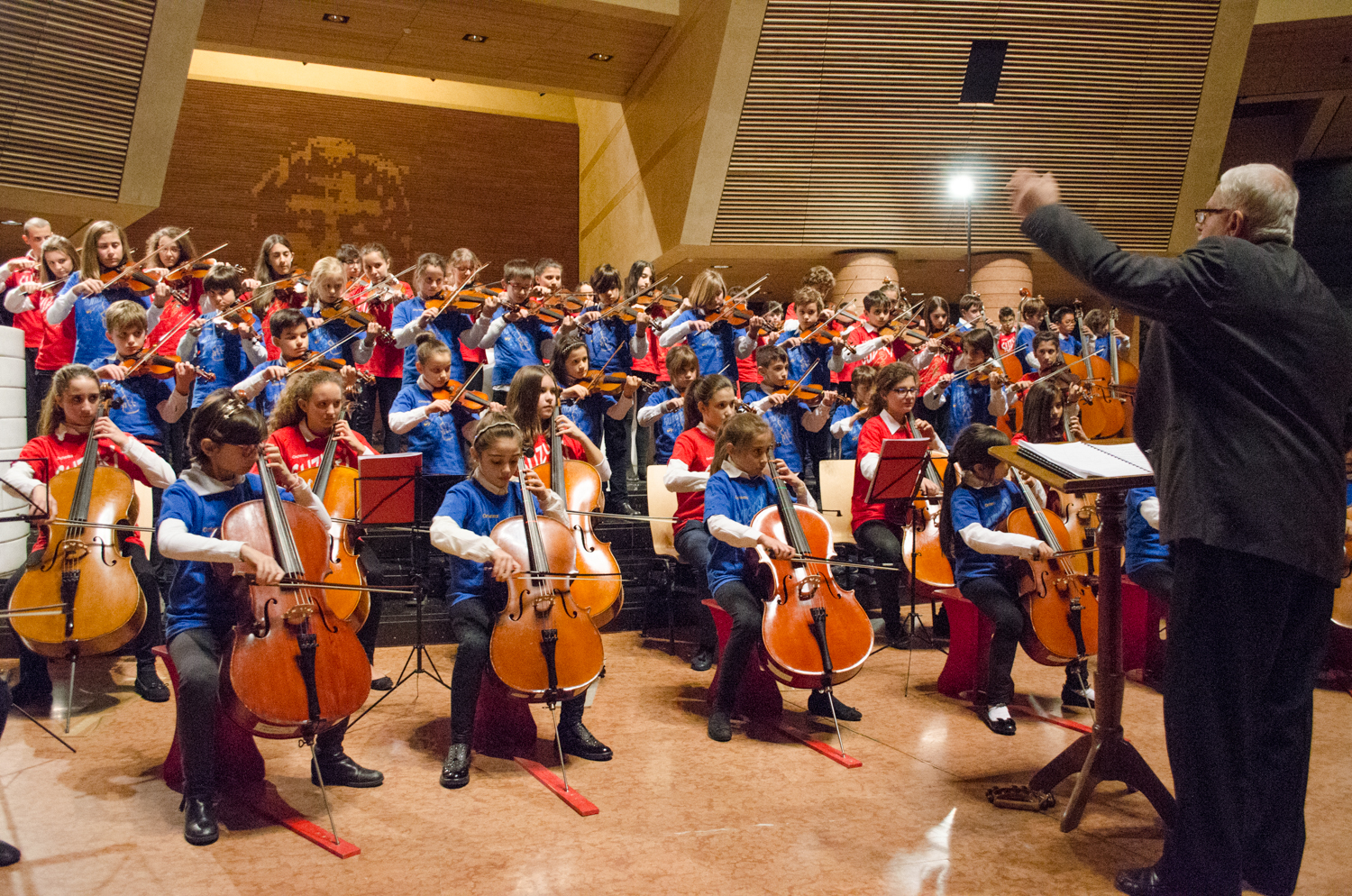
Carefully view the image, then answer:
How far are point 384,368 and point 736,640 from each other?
115 inches

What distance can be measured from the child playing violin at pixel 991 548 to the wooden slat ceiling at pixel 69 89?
22.1 ft

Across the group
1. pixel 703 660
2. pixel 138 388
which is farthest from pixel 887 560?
pixel 138 388

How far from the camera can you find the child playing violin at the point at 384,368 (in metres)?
5.09

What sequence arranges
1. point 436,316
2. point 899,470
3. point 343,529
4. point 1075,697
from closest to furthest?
1. point 343,529
2. point 1075,697
3. point 899,470
4. point 436,316

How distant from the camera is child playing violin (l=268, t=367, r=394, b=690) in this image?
3541 mm

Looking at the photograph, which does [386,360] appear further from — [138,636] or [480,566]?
[480,566]

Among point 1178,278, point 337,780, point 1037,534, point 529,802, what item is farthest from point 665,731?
point 1178,278

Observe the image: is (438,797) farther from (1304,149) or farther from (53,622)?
(1304,149)

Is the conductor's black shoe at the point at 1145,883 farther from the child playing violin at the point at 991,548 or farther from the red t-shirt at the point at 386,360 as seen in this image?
the red t-shirt at the point at 386,360

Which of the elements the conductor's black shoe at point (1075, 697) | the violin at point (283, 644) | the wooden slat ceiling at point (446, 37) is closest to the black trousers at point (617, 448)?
the conductor's black shoe at point (1075, 697)

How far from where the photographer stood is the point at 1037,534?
134 inches

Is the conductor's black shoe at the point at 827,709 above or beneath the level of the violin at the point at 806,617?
beneath

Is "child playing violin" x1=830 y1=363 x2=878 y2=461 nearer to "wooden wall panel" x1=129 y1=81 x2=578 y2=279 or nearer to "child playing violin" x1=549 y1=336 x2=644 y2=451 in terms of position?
"child playing violin" x1=549 y1=336 x2=644 y2=451

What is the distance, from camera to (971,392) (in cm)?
634
